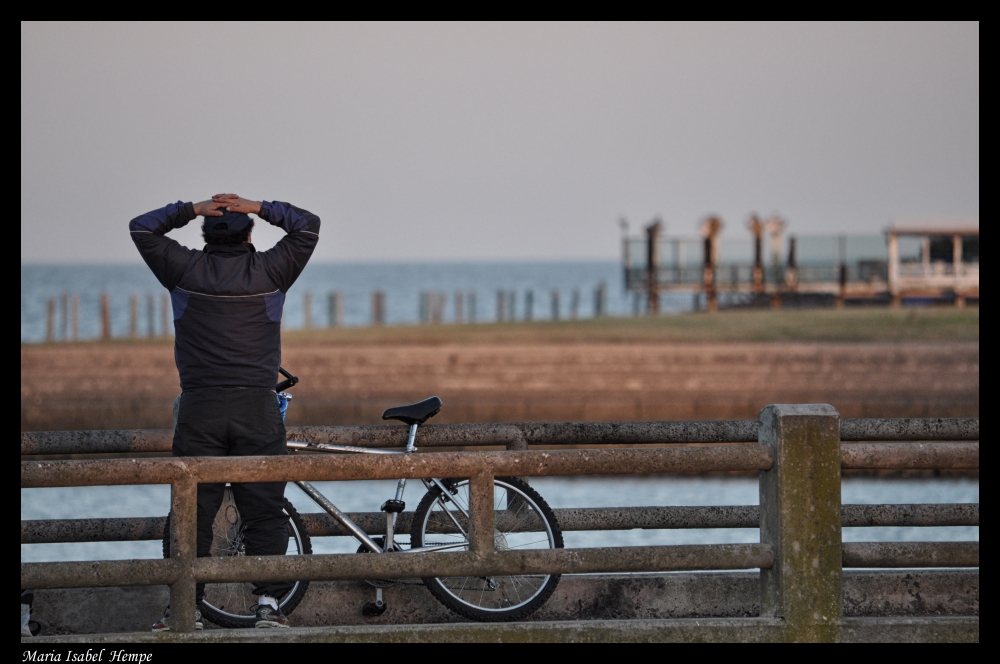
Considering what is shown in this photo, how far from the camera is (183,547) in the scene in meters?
5.05

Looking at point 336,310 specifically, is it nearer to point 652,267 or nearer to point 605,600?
point 652,267

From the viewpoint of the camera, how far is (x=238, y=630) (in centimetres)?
525

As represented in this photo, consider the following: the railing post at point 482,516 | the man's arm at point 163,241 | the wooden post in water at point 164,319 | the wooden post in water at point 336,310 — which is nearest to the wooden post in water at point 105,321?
the wooden post in water at point 164,319

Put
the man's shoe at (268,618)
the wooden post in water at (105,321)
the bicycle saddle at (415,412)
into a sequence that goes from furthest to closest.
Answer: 1. the wooden post in water at (105,321)
2. the bicycle saddle at (415,412)
3. the man's shoe at (268,618)

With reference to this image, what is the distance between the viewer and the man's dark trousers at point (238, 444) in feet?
18.0

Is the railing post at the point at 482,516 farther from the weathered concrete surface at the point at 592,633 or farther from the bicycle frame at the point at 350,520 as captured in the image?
the bicycle frame at the point at 350,520

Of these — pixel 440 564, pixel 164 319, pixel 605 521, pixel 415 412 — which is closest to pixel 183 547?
pixel 440 564

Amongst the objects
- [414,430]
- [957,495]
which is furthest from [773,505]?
[957,495]

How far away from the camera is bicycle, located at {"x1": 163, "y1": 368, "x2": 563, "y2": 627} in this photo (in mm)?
5785

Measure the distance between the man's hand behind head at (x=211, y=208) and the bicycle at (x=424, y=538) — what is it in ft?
2.59

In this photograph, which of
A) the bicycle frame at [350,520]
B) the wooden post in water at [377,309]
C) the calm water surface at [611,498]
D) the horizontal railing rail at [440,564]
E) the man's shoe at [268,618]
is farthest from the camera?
the wooden post in water at [377,309]

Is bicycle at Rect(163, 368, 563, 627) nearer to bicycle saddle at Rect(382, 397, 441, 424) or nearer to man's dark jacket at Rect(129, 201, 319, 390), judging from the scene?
bicycle saddle at Rect(382, 397, 441, 424)

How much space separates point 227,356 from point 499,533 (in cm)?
157

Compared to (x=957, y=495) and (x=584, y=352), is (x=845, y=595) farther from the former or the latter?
(x=584, y=352)
